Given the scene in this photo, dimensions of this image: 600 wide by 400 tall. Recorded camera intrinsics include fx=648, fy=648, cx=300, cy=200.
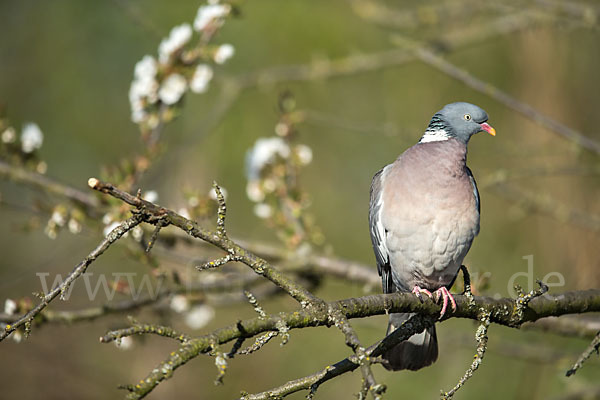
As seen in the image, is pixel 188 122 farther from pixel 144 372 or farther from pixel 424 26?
pixel 424 26

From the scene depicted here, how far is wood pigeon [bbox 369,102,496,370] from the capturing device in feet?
10.1

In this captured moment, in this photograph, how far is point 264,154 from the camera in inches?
160

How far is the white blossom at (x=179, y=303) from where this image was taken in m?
3.84

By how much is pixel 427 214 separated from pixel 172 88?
5.72 ft

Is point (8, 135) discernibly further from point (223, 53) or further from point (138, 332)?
point (138, 332)

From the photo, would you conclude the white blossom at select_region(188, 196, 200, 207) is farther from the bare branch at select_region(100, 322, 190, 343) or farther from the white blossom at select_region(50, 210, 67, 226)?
the bare branch at select_region(100, 322, 190, 343)

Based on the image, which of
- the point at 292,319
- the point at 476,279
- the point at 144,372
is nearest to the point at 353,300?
the point at 292,319

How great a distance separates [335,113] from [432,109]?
111 centimetres

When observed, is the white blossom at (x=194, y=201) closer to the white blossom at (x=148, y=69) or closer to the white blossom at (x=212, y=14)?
the white blossom at (x=148, y=69)

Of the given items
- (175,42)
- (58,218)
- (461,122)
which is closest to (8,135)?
(58,218)

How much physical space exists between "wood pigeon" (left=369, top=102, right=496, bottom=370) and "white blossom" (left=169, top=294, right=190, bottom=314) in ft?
3.93

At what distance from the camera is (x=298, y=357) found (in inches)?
253

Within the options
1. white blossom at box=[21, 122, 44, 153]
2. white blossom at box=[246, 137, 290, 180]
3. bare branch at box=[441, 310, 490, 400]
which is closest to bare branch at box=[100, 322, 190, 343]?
bare branch at box=[441, 310, 490, 400]

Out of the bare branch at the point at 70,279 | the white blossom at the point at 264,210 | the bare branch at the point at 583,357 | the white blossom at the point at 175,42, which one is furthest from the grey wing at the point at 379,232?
the bare branch at the point at 70,279
